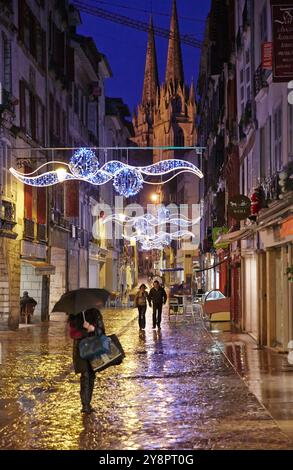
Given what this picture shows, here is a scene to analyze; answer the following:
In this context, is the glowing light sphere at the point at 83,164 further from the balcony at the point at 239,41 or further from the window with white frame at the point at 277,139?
the window with white frame at the point at 277,139

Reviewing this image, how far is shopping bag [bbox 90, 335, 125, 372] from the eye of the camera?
1175cm

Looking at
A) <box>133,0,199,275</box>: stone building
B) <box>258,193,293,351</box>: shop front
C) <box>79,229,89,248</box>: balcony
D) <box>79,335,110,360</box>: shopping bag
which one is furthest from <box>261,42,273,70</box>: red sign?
<box>133,0,199,275</box>: stone building

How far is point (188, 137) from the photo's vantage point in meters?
155

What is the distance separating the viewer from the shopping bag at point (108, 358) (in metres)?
11.8

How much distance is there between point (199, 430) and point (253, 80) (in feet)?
49.3

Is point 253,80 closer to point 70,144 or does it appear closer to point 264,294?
point 264,294

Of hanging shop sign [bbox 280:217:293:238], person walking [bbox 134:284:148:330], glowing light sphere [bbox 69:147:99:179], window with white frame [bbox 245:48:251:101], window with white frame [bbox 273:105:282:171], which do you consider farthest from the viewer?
person walking [bbox 134:284:148:330]

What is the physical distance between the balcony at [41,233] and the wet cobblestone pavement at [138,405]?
41.1 feet

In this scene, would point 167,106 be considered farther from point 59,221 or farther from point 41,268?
point 41,268

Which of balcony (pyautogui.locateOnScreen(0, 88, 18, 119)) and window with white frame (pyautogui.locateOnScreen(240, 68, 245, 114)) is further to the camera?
window with white frame (pyautogui.locateOnScreen(240, 68, 245, 114))

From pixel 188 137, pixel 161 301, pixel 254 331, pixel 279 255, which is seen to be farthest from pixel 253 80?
pixel 188 137

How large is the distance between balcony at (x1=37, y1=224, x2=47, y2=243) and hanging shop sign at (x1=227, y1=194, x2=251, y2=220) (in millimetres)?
12664

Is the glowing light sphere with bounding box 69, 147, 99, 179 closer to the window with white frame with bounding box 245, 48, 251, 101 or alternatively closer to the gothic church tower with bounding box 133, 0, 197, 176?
the window with white frame with bounding box 245, 48, 251, 101

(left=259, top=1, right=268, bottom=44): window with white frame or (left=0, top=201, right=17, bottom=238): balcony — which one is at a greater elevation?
(left=259, top=1, right=268, bottom=44): window with white frame
